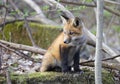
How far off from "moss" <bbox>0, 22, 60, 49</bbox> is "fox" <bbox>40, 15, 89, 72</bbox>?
424 cm

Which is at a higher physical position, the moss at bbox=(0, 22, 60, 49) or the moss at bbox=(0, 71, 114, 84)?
the moss at bbox=(0, 22, 60, 49)

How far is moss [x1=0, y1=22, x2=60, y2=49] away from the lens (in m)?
11.0

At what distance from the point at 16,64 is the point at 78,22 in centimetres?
219

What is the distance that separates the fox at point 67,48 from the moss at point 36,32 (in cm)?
424

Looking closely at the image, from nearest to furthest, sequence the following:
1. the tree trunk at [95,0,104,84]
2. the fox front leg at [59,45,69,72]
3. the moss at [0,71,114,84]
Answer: the tree trunk at [95,0,104,84], the moss at [0,71,114,84], the fox front leg at [59,45,69,72]

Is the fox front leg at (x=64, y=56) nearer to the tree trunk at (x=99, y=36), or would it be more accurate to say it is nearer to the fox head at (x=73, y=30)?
the fox head at (x=73, y=30)

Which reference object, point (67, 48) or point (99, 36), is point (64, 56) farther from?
point (99, 36)

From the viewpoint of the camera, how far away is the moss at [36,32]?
11039 millimetres

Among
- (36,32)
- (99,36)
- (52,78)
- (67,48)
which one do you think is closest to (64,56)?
(67,48)

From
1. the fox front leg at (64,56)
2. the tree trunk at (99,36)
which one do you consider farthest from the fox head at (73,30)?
the tree trunk at (99,36)

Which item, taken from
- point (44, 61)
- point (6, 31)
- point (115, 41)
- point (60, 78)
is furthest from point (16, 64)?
point (115, 41)

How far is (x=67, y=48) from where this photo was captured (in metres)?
6.39

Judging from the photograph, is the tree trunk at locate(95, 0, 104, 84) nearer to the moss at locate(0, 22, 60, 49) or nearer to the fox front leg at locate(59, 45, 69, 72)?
the fox front leg at locate(59, 45, 69, 72)

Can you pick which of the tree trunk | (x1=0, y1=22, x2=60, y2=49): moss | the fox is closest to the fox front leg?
the fox
